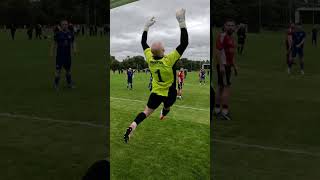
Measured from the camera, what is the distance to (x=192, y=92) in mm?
3951

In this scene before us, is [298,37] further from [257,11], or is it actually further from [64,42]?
[64,42]

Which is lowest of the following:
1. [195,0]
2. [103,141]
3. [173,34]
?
[103,141]

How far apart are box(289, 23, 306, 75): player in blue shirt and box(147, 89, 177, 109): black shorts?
127cm

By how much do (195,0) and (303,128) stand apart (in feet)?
4.40

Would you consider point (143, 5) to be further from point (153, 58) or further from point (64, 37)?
point (64, 37)

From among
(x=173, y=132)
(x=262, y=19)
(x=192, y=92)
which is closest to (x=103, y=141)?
(x=173, y=132)

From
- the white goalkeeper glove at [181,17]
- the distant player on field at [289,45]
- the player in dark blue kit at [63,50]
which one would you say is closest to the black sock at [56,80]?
the player in dark blue kit at [63,50]

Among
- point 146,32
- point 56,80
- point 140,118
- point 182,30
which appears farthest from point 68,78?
point 182,30

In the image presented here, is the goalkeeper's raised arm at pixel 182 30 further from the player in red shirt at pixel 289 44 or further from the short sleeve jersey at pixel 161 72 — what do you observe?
the player in red shirt at pixel 289 44

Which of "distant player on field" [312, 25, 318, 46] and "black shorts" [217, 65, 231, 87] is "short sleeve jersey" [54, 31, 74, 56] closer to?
"black shorts" [217, 65, 231, 87]

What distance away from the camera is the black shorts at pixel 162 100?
13.8 ft

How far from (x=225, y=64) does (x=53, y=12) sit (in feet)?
6.20

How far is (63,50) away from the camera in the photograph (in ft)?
15.1

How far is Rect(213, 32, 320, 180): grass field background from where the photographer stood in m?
3.09
